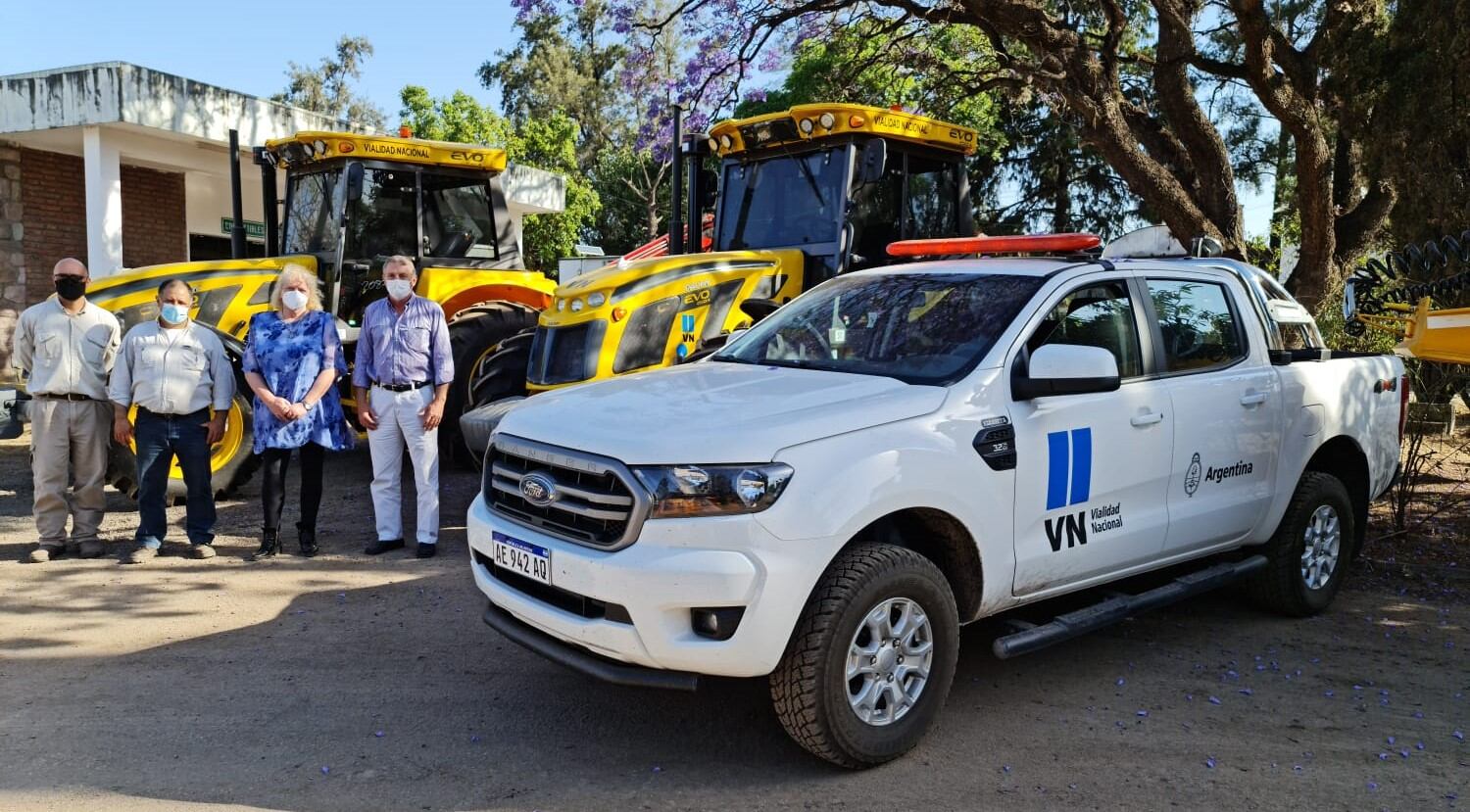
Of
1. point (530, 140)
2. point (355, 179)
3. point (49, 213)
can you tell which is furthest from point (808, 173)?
point (530, 140)

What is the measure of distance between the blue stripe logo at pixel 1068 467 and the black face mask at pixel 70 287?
588 cm

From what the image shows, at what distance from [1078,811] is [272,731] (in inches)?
116

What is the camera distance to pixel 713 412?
3.81 metres

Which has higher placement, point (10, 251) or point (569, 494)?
point (10, 251)

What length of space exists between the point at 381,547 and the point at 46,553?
6.46 feet

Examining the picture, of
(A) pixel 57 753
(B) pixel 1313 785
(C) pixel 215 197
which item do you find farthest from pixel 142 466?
(C) pixel 215 197

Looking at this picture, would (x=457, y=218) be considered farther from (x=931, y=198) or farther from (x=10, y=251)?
(x=10, y=251)

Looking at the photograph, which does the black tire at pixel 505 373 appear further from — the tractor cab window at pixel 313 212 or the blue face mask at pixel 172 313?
the blue face mask at pixel 172 313

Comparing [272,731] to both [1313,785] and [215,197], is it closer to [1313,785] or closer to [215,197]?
[1313,785]

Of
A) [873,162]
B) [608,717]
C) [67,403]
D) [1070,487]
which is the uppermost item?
[873,162]

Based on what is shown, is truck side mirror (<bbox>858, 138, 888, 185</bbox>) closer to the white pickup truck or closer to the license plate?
the white pickup truck

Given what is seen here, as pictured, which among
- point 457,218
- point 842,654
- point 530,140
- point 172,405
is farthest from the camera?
point 530,140

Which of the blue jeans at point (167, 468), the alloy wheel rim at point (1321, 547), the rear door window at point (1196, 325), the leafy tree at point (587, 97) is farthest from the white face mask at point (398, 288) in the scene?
the leafy tree at point (587, 97)

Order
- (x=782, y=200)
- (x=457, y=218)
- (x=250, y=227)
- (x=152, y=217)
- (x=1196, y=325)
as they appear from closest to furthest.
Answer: (x=1196, y=325)
(x=782, y=200)
(x=457, y=218)
(x=152, y=217)
(x=250, y=227)
